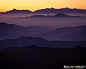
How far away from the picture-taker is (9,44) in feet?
17.9

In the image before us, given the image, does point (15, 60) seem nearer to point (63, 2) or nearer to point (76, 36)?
point (76, 36)

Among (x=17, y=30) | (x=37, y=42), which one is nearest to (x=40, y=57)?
(x=37, y=42)

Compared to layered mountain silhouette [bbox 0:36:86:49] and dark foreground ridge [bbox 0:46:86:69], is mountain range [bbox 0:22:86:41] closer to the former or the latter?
layered mountain silhouette [bbox 0:36:86:49]

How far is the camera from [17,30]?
18.3 feet

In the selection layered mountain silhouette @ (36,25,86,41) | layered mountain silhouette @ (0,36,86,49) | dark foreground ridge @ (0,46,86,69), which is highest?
layered mountain silhouette @ (36,25,86,41)

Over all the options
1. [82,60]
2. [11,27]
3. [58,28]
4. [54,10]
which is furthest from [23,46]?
[82,60]

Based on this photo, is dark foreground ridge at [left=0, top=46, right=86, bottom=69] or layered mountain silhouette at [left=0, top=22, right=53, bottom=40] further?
layered mountain silhouette at [left=0, top=22, right=53, bottom=40]

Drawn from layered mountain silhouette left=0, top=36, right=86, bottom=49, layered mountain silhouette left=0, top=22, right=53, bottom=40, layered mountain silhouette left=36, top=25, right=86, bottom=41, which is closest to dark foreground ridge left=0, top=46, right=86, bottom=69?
layered mountain silhouette left=0, top=36, right=86, bottom=49

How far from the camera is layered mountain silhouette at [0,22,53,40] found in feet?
18.1

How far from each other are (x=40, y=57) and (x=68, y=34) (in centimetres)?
178

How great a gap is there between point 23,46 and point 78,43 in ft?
8.86

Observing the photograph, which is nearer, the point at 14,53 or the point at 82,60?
the point at 82,60

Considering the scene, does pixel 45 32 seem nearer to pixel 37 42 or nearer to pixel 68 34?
pixel 37 42

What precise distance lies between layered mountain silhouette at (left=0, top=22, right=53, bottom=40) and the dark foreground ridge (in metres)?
0.64
